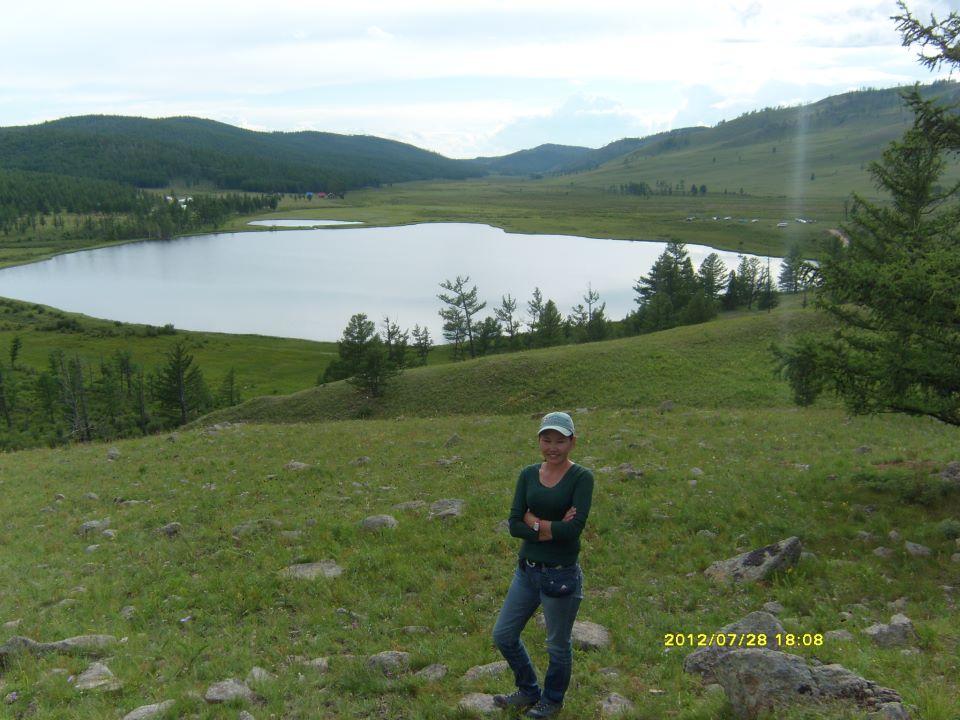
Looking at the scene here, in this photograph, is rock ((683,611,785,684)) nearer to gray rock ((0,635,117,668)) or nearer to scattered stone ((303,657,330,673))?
scattered stone ((303,657,330,673))

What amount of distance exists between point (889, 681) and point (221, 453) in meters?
23.6

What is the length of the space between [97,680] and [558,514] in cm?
694

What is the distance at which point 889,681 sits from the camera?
23.1 ft

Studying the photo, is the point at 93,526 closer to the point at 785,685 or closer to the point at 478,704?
the point at 478,704

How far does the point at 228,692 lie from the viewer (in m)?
8.23

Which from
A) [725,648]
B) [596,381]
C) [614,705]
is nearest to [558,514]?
[614,705]

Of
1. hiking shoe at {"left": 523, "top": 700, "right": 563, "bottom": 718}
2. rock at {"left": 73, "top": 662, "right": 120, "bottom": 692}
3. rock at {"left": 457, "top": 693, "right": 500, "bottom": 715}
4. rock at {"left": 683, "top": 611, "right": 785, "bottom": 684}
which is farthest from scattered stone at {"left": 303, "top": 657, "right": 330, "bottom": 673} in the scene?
rock at {"left": 683, "top": 611, "right": 785, "bottom": 684}

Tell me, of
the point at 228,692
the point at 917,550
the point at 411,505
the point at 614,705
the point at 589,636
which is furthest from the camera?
the point at 411,505

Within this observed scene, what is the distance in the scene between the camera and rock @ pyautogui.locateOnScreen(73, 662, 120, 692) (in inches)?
332

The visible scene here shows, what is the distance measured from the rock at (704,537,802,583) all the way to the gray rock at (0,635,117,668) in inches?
399

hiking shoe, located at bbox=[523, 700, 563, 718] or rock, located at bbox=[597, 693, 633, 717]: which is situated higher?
hiking shoe, located at bbox=[523, 700, 563, 718]

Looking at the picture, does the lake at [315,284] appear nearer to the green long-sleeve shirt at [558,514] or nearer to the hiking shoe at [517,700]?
the hiking shoe at [517,700]

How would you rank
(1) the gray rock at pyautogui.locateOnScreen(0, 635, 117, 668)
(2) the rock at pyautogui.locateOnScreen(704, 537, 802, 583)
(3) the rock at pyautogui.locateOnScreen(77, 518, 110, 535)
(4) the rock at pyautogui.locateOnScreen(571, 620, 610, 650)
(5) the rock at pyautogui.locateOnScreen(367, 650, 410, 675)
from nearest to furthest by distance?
(5) the rock at pyautogui.locateOnScreen(367, 650, 410, 675) < (4) the rock at pyautogui.locateOnScreen(571, 620, 610, 650) < (1) the gray rock at pyautogui.locateOnScreen(0, 635, 117, 668) < (2) the rock at pyautogui.locateOnScreen(704, 537, 802, 583) < (3) the rock at pyautogui.locateOnScreen(77, 518, 110, 535)

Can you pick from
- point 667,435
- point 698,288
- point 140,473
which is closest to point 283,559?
point 140,473
